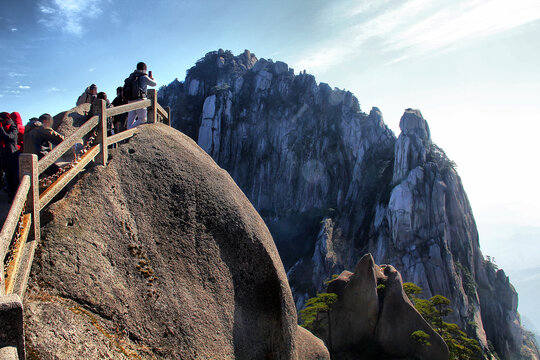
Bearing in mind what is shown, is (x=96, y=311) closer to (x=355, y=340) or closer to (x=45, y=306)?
(x=45, y=306)

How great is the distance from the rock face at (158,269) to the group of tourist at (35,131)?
6.38ft

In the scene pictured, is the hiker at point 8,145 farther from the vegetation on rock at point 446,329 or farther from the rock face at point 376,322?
the vegetation on rock at point 446,329

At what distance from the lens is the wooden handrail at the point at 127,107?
806 cm

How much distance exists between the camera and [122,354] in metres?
5.54

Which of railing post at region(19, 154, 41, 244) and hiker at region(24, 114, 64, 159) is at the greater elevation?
hiker at region(24, 114, 64, 159)

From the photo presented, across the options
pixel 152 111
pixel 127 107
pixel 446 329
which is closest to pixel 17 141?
pixel 127 107

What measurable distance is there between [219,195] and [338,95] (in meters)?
105

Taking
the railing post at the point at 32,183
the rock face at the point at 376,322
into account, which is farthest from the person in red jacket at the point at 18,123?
the rock face at the point at 376,322

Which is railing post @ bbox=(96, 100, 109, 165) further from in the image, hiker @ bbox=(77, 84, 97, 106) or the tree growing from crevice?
the tree growing from crevice

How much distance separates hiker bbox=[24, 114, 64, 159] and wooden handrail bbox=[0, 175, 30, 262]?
3.79 metres

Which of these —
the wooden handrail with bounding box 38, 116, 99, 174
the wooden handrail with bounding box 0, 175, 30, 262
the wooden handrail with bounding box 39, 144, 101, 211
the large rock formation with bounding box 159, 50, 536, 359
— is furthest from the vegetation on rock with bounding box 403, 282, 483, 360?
the large rock formation with bounding box 159, 50, 536, 359

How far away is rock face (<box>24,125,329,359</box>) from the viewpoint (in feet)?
17.5

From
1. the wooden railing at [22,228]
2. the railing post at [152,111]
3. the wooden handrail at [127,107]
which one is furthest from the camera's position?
the railing post at [152,111]

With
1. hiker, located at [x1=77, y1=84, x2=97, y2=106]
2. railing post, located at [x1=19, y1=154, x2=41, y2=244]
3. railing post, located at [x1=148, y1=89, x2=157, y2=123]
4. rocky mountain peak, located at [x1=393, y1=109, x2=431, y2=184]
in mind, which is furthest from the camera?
rocky mountain peak, located at [x1=393, y1=109, x2=431, y2=184]
